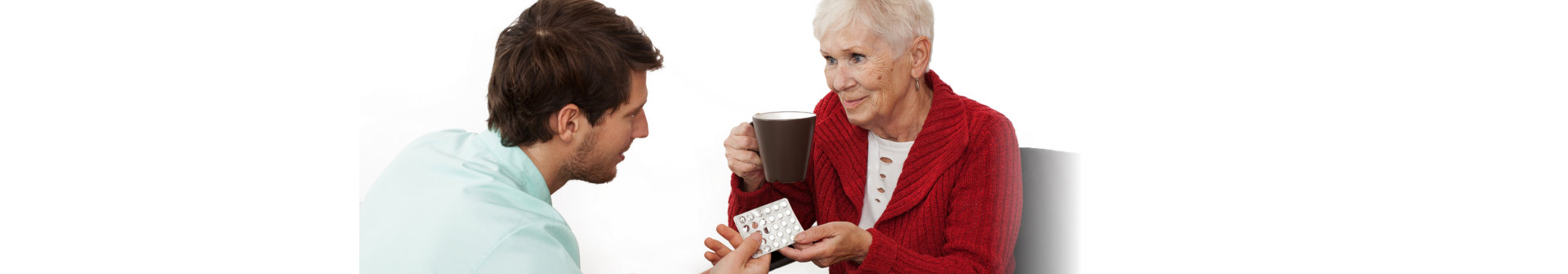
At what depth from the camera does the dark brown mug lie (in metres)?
1.91

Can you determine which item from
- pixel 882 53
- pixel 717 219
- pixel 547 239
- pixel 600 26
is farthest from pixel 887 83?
pixel 717 219

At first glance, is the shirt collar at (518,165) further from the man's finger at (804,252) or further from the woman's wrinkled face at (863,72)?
the woman's wrinkled face at (863,72)

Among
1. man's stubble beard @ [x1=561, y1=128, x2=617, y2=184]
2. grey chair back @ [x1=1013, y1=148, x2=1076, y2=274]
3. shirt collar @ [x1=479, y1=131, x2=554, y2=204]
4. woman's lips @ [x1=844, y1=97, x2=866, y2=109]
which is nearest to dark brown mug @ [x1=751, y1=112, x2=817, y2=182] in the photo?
woman's lips @ [x1=844, y1=97, x2=866, y2=109]

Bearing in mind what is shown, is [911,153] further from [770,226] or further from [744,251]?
[744,251]

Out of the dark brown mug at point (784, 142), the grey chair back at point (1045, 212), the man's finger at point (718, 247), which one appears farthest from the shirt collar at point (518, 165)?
the grey chair back at point (1045, 212)

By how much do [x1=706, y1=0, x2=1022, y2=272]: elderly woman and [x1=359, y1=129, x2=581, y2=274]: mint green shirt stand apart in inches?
22.0

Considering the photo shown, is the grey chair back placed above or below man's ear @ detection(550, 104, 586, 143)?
below

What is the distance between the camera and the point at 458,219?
1559 millimetres

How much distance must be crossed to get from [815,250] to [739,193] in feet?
1.34

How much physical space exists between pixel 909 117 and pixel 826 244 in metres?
0.46

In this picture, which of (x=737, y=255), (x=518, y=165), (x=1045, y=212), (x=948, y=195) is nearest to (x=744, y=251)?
(x=737, y=255)

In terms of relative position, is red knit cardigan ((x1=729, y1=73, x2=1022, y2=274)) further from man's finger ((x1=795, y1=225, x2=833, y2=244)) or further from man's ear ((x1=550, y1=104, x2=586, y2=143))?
man's ear ((x1=550, y1=104, x2=586, y2=143))

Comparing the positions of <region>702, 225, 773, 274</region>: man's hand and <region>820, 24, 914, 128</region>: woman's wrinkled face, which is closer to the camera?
<region>702, 225, 773, 274</region>: man's hand

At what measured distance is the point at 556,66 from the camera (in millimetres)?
1794
